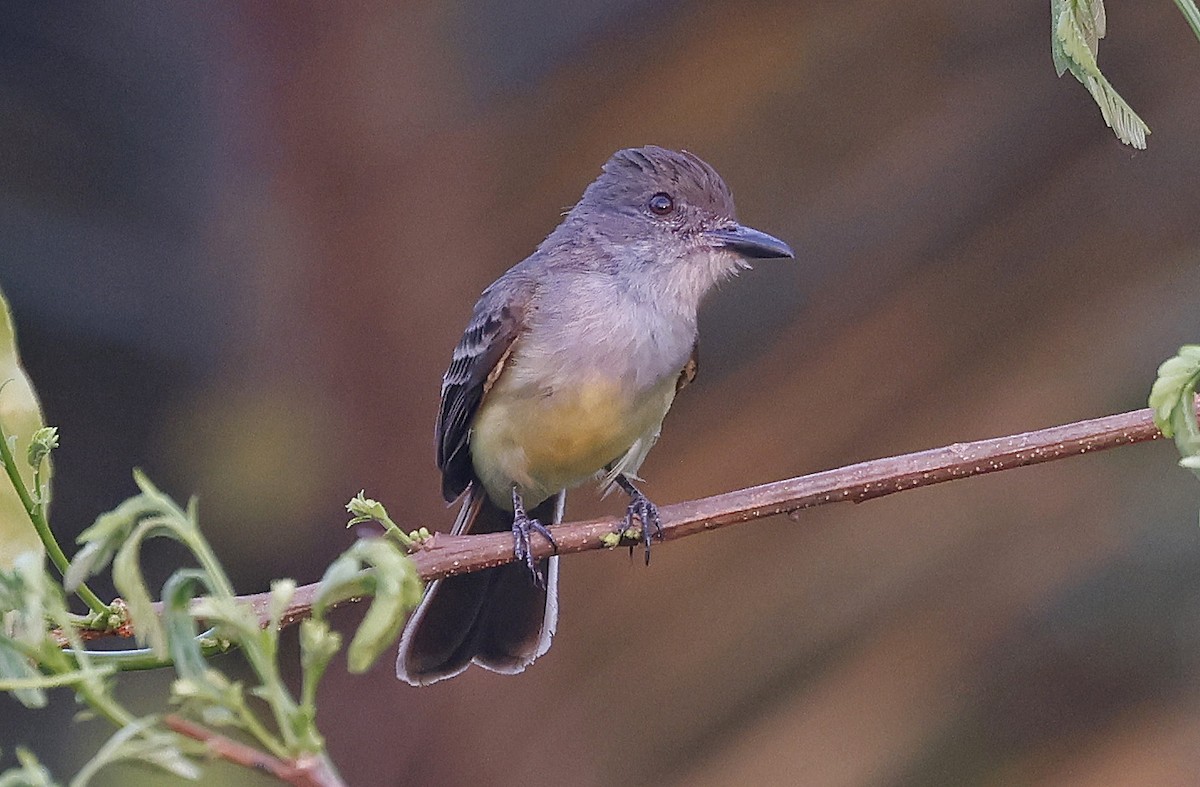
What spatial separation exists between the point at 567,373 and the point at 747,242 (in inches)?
24.8

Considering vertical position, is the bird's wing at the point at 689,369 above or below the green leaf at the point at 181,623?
above

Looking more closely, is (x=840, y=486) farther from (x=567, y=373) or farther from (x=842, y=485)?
(x=567, y=373)

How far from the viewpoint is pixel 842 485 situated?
229cm

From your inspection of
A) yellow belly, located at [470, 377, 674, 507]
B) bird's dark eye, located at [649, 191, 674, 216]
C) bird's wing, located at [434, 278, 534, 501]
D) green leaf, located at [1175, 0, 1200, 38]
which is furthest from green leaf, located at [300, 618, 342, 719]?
bird's dark eye, located at [649, 191, 674, 216]

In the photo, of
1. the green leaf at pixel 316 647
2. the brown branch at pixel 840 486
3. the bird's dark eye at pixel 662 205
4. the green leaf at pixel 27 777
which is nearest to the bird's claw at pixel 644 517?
the brown branch at pixel 840 486

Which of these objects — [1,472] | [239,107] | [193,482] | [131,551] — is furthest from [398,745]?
[131,551]

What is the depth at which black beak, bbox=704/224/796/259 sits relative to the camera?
12.7 feet

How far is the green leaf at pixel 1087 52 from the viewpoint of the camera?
1.35 meters

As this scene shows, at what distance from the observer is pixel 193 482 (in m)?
5.31

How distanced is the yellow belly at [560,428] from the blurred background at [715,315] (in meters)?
1.31

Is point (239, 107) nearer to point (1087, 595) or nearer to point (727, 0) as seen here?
point (727, 0)

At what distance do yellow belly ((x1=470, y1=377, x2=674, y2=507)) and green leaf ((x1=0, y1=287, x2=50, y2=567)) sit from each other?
1.98 metres

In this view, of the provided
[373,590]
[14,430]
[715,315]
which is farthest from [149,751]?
[715,315]

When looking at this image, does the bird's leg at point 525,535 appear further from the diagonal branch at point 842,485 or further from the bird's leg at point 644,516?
the bird's leg at point 644,516
